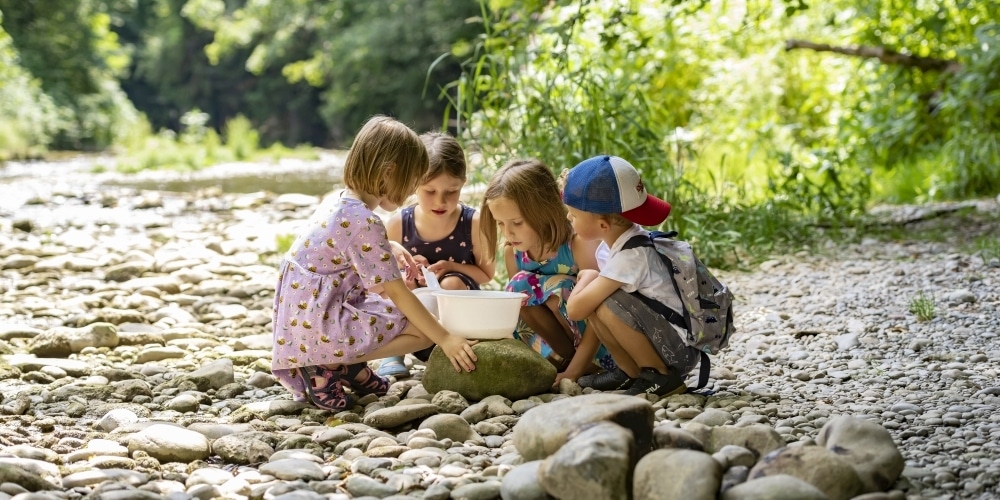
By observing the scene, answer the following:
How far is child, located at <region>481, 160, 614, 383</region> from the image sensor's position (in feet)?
10.2

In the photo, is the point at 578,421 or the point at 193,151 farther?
the point at 193,151

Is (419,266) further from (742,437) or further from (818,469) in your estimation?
(818,469)

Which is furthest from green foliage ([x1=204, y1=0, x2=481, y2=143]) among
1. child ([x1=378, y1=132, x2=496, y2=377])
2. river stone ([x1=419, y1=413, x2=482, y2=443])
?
river stone ([x1=419, y1=413, x2=482, y2=443])

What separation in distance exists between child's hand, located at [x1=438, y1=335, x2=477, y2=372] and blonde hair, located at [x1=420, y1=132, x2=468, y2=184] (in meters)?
0.64

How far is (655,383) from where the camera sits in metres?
2.90

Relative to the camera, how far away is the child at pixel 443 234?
11.3ft

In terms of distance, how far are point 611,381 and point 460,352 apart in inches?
18.4

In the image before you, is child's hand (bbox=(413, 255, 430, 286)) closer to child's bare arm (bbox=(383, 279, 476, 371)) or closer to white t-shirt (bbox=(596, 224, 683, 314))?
Result: child's bare arm (bbox=(383, 279, 476, 371))

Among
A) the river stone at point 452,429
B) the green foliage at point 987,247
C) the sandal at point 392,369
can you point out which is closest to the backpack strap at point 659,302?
the river stone at point 452,429

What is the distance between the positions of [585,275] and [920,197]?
15.4 feet

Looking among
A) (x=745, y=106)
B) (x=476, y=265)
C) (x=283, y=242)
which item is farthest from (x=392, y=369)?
(x=745, y=106)

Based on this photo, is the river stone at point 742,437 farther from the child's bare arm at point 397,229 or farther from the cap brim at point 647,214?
the child's bare arm at point 397,229

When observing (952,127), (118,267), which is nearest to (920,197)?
(952,127)

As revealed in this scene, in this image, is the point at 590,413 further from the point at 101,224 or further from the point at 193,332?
the point at 101,224
